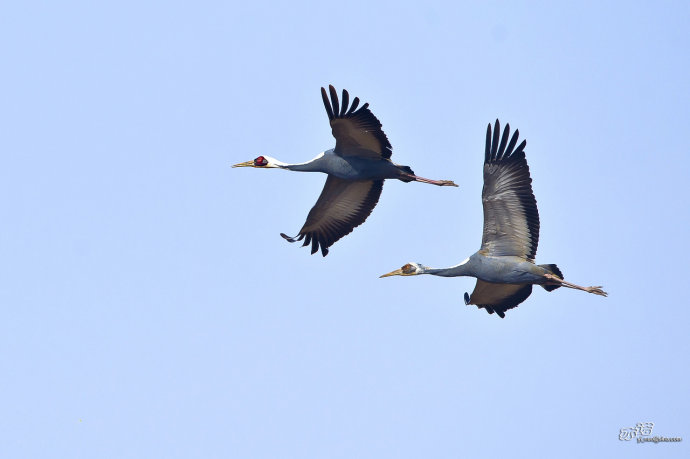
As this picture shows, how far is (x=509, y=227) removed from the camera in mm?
30219

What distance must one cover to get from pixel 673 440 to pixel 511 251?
4.86 m

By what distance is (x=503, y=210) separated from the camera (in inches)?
1183

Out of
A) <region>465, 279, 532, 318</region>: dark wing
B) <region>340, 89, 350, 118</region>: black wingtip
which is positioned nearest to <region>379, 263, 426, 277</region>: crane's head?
<region>465, 279, 532, 318</region>: dark wing

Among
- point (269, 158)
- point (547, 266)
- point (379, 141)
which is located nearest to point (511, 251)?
point (547, 266)

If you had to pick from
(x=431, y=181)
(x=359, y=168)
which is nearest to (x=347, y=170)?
(x=359, y=168)

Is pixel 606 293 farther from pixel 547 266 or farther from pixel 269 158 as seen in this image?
pixel 269 158

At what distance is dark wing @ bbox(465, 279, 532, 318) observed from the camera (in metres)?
31.7

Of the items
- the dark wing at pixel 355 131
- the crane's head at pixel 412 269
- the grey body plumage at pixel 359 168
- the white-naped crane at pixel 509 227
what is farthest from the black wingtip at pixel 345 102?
the crane's head at pixel 412 269

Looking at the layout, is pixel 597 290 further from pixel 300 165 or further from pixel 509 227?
pixel 300 165

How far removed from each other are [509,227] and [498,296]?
2.19 metres

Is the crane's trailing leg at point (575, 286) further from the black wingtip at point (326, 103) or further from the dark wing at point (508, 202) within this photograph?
the black wingtip at point (326, 103)

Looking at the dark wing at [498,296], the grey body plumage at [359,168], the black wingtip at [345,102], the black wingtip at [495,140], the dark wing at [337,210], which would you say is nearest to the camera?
the black wingtip at [345,102]

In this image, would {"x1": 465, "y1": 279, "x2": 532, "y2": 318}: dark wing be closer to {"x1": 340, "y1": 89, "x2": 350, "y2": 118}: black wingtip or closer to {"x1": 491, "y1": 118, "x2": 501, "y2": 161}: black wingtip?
{"x1": 491, "y1": 118, "x2": 501, "y2": 161}: black wingtip

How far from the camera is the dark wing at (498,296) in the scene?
31656mm
